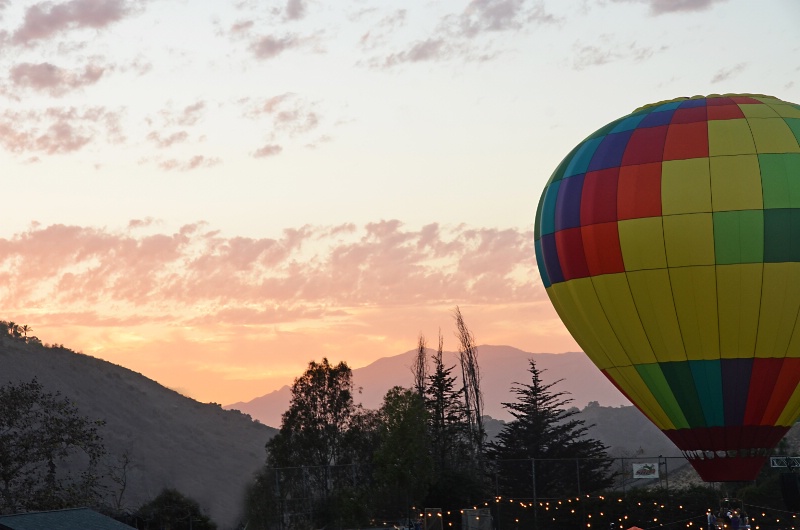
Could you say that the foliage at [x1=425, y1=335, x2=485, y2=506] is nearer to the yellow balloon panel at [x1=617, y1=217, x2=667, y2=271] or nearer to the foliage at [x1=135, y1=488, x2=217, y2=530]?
the foliage at [x1=135, y1=488, x2=217, y2=530]

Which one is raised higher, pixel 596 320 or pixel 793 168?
pixel 793 168

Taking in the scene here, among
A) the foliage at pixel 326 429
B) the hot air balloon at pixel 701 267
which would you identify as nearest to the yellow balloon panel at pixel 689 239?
the hot air balloon at pixel 701 267

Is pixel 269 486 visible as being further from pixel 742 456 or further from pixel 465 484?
pixel 742 456

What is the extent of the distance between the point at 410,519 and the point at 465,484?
287 cm

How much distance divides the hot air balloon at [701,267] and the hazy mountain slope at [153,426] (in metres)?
58.6

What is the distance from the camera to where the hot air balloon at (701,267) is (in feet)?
86.7

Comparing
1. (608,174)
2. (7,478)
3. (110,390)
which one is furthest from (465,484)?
(110,390)

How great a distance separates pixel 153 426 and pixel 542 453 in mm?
55955

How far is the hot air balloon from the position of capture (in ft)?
86.7

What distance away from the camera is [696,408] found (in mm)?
27703

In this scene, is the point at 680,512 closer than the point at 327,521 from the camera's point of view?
Yes

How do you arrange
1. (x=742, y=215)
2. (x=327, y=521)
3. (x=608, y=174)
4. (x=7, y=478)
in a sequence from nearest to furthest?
(x=742, y=215), (x=608, y=174), (x=7, y=478), (x=327, y=521)

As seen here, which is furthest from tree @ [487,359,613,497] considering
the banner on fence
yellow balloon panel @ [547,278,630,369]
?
yellow balloon panel @ [547,278,630,369]

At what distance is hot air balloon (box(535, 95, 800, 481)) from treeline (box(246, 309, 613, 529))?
15209 millimetres
